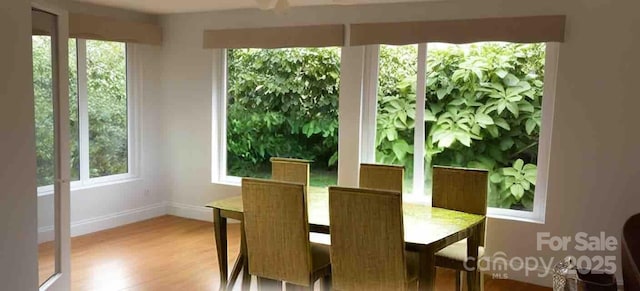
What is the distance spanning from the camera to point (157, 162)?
5969 millimetres

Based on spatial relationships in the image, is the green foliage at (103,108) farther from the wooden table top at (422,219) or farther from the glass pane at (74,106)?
the wooden table top at (422,219)

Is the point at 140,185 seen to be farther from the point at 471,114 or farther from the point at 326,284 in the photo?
the point at 471,114

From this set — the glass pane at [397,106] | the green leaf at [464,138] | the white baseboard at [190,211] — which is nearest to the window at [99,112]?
the white baseboard at [190,211]

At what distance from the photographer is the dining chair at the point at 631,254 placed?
8.53 ft

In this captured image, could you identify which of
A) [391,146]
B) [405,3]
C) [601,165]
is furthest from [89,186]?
[601,165]

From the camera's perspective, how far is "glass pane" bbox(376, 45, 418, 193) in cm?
464

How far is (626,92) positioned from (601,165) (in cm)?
54

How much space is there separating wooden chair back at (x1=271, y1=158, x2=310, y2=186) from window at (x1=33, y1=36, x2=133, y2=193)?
2.00m

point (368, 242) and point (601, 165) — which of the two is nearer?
point (368, 242)

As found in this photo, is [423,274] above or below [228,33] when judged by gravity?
below

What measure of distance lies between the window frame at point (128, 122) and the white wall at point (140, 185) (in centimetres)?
3

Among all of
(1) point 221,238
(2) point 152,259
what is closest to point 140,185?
(2) point 152,259

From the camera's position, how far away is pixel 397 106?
15.4 feet

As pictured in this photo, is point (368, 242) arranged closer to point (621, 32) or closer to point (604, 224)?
point (604, 224)
